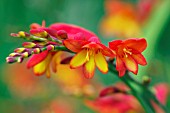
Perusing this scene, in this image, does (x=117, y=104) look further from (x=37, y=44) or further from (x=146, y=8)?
(x=146, y=8)

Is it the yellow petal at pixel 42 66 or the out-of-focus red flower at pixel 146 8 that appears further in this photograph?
the out-of-focus red flower at pixel 146 8

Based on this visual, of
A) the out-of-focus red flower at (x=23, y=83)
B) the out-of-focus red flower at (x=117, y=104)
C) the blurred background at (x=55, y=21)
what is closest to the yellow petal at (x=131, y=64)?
the out-of-focus red flower at (x=117, y=104)

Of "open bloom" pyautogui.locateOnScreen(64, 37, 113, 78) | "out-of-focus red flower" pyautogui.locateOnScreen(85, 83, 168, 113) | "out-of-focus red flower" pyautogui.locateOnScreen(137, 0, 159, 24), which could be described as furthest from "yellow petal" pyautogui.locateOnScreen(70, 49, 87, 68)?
"out-of-focus red flower" pyautogui.locateOnScreen(137, 0, 159, 24)

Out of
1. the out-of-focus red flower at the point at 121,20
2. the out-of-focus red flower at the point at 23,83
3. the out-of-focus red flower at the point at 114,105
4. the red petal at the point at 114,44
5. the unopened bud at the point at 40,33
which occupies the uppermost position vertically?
the out-of-focus red flower at the point at 121,20

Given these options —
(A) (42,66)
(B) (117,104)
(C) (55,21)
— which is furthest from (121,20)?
(A) (42,66)

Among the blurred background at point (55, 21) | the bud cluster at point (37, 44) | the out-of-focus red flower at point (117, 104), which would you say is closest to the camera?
the bud cluster at point (37, 44)

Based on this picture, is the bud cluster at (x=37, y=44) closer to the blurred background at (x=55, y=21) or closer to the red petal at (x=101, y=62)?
the red petal at (x=101, y=62)
